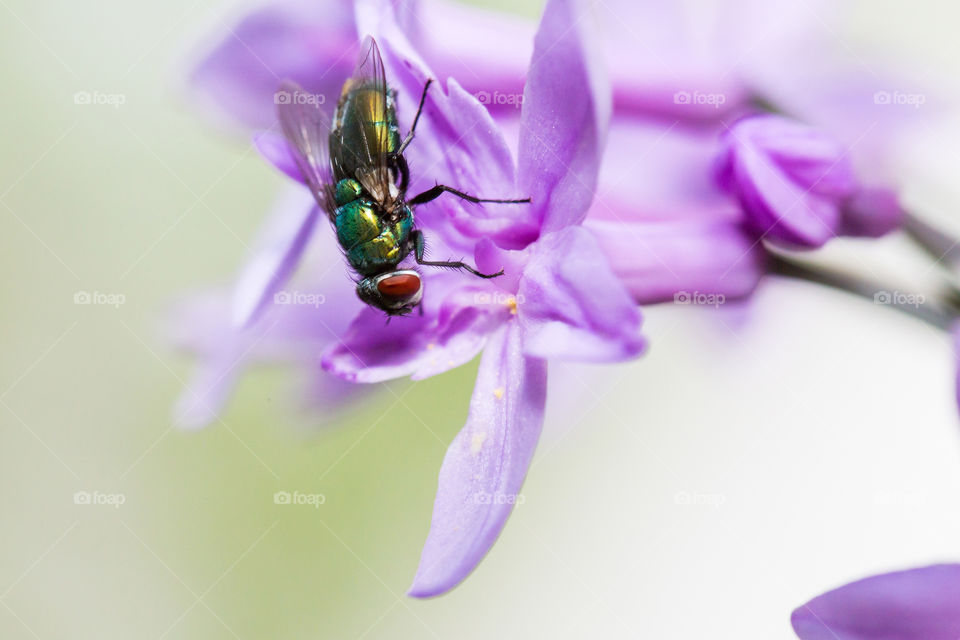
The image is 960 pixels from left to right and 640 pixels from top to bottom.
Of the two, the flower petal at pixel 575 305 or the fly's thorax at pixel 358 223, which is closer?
the flower petal at pixel 575 305

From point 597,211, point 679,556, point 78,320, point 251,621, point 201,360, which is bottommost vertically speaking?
point 251,621

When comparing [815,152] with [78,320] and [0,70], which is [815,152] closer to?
[78,320]

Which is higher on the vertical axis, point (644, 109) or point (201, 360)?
point (644, 109)

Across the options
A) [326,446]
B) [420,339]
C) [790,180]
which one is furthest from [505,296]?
[326,446]

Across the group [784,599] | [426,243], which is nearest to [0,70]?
[426,243]

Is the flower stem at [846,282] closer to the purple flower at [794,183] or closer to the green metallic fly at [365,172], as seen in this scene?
the purple flower at [794,183]

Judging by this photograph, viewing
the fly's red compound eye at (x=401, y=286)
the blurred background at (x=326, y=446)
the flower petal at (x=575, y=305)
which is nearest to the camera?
the flower petal at (x=575, y=305)

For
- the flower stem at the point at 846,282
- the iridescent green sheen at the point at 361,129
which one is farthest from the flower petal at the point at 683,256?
the iridescent green sheen at the point at 361,129
